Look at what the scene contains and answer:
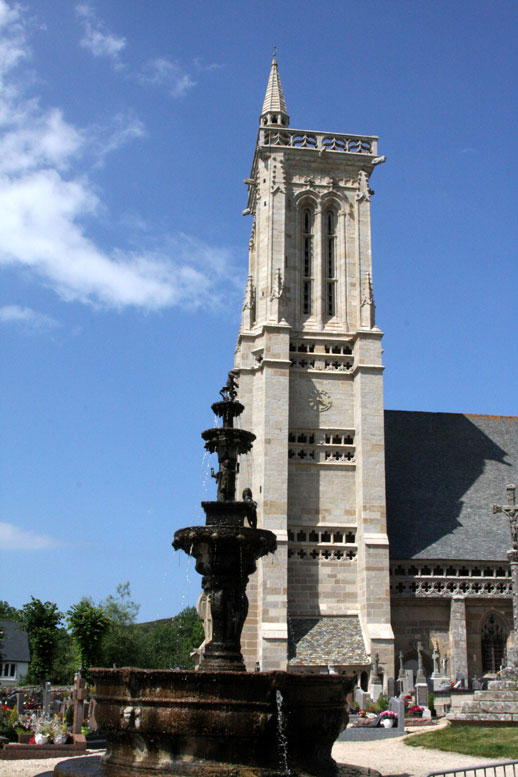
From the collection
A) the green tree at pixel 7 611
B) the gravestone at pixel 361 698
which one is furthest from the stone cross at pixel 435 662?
the green tree at pixel 7 611

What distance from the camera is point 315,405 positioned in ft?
127

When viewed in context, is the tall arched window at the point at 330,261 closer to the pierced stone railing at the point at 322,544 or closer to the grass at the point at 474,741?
the pierced stone railing at the point at 322,544

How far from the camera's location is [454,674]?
35438 millimetres

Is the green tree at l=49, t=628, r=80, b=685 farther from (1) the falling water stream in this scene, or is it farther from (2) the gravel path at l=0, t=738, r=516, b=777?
(1) the falling water stream

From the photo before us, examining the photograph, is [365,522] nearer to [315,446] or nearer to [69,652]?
[315,446]

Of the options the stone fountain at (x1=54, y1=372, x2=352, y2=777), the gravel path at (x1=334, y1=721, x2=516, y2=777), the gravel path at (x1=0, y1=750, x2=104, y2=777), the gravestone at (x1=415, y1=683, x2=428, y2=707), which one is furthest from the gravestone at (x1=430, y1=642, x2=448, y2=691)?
the stone fountain at (x1=54, y1=372, x2=352, y2=777)

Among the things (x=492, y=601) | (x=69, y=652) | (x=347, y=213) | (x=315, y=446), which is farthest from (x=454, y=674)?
(x=69, y=652)

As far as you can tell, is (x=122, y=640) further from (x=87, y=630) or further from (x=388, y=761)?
(x=388, y=761)

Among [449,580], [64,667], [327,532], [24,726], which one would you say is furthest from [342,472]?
[64,667]

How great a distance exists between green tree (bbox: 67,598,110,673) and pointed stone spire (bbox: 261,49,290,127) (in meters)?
30.9

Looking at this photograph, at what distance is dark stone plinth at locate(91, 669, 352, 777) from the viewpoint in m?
11.8

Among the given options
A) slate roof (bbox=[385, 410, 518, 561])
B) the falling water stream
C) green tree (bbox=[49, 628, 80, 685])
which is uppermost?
slate roof (bbox=[385, 410, 518, 561])

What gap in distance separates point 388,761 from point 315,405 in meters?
22.7

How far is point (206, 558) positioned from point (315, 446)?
22997mm
